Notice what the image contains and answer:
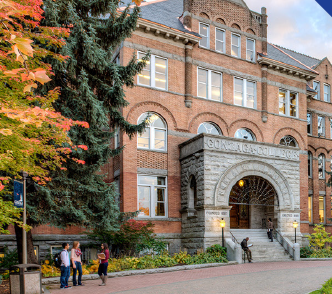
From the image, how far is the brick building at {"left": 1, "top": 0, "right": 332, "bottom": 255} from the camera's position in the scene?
21453 millimetres

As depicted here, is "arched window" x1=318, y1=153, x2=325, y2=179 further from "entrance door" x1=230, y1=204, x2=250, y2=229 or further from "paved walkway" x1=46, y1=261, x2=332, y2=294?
"paved walkway" x1=46, y1=261, x2=332, y2=294

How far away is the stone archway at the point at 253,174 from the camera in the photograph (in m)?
21.2

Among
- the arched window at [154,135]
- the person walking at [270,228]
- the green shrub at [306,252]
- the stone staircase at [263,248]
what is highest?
the arched window at [154,135]

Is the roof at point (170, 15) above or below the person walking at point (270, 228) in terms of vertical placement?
above

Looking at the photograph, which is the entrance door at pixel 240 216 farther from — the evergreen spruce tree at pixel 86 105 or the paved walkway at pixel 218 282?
the evergreen spruce tree at pixel 86 105

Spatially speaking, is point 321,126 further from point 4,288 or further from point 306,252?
point 4,288

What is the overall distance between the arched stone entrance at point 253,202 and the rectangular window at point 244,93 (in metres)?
5.55

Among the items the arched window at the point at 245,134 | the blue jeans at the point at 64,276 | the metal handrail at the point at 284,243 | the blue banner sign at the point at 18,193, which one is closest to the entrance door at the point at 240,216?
the metal handrail at the point at 284,243

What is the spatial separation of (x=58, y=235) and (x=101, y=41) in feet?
36.0

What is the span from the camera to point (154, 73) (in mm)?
23516

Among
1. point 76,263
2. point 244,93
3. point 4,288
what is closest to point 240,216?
point 244,93

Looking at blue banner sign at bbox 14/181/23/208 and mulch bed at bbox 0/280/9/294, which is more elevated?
blue banner sign at bbox 14/181/23/208

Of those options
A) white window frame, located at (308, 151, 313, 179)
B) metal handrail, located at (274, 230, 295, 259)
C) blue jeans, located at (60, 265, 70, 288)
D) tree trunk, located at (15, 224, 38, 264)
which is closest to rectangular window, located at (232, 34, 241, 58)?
white window frame, located at (308, 151, 313, 179)

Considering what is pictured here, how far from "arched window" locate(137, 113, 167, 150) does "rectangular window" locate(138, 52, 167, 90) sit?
6.44ft
